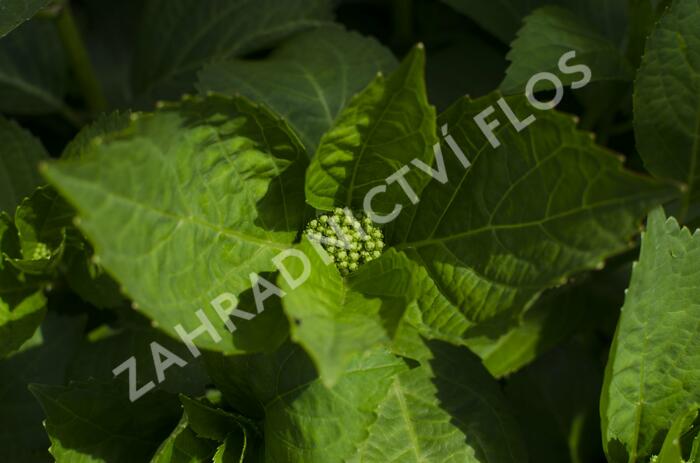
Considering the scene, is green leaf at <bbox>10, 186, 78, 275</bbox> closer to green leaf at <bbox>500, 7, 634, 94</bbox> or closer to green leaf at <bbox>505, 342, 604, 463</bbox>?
green leaf at <bbox>500, 7, 634, 94</bbox>

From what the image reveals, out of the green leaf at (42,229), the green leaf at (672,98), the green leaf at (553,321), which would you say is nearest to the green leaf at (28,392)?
the green leaf at (42,229)

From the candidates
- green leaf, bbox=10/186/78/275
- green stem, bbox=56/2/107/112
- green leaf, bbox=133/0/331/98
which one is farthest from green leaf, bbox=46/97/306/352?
green stem, bbox=56/2/107/112

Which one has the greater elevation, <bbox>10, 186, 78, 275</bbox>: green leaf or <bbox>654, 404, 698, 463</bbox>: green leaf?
<bbox>10, 186, 78, 275</bbox>: green leaf

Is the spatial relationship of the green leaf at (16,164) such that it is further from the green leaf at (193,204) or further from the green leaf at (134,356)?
the green leaf at (193,204)

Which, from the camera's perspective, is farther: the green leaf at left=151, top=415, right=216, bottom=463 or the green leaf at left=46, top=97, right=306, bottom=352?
the green leaf at left=151, top=415, right=216, bottom=463

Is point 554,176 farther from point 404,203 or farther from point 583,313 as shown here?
point 583,313

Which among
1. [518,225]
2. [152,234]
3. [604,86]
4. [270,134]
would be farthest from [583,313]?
[152,234]

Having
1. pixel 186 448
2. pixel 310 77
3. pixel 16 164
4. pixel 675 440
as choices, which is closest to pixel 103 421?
pixel 186 448
